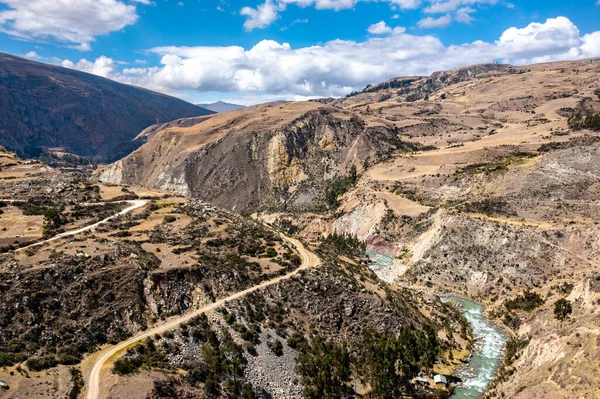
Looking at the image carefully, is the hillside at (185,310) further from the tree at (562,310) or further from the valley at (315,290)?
the tree at (562,310)

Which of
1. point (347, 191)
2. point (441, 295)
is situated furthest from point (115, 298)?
point (347, 191)

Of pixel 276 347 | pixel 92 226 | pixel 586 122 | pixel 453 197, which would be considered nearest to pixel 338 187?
pixel 453 197

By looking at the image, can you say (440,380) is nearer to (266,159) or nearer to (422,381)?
(422,381)

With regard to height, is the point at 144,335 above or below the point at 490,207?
below

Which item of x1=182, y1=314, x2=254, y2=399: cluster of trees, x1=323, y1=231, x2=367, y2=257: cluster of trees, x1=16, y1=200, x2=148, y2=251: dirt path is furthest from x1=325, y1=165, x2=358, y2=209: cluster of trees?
x1=182, y1=314, x2=254, y2=399: cluster of trees

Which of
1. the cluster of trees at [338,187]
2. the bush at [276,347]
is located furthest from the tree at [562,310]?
the cluster of trees at [338,187]

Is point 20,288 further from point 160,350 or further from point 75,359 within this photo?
point 160,350
